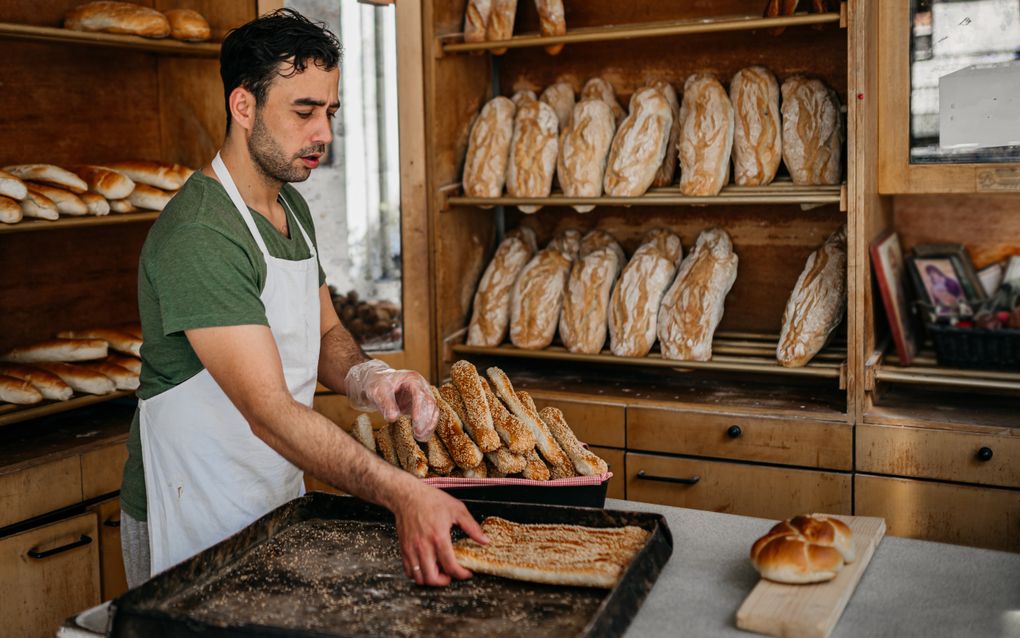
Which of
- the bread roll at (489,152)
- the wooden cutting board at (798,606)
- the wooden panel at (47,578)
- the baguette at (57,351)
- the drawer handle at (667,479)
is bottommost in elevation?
the wooden panel at (47,578)

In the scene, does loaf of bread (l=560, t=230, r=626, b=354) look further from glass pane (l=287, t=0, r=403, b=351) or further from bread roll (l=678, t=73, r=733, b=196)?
glass pane (l=287, t=0, r=403, b=351)

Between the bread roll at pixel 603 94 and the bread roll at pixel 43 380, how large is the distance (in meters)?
1.85

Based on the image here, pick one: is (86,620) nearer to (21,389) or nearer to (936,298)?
(21,389)

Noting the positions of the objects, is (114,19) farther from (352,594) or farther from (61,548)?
(352,594)

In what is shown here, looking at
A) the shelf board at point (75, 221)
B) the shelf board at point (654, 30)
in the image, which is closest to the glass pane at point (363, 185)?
the shelf board at point (654, 30)

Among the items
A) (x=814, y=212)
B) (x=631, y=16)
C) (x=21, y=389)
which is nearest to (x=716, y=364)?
(x=814, y=212)

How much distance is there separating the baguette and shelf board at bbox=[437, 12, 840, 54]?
56.6 inches

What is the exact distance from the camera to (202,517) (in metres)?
1.95

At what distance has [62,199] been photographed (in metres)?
2.72

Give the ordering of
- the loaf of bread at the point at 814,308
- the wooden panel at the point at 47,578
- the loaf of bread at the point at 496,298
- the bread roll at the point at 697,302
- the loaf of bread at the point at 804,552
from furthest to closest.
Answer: the loaf of bread at the point at 496,298
the bread roll at the point at 697,302
the loaf of bread at the point at 814,308
the wooden panel at the point at 47,578
the loaf of bread at the point at 804,552

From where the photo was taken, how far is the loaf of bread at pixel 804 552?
1440 mm

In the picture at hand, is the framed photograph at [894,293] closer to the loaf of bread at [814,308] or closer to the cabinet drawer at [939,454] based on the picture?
the loaf of bread at [814,308]

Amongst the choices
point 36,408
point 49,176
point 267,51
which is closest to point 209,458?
point 267,51

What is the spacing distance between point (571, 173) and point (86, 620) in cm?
217
